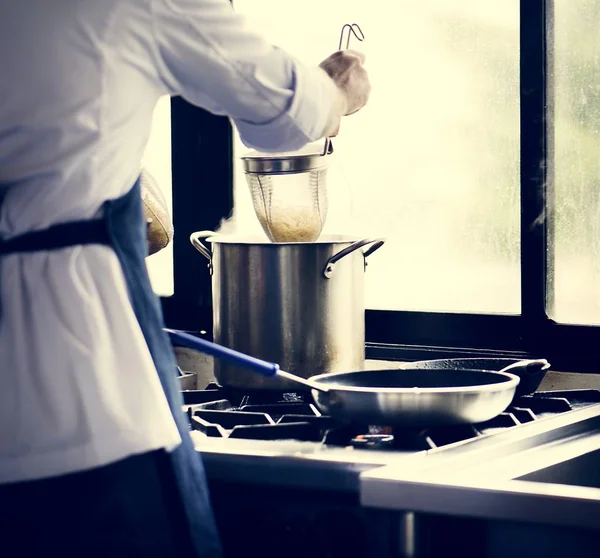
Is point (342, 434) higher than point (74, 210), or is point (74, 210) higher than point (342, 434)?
point (74, 210)

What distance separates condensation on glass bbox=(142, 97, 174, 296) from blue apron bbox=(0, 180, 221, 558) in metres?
1.03

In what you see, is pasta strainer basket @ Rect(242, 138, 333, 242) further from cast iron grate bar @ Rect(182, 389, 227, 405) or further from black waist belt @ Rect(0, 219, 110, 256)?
black waist belt @ Rect(0, 219, 110, 256)

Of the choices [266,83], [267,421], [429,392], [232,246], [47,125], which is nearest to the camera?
[47,125]

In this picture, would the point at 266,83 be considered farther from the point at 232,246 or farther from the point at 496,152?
the point at 496,152

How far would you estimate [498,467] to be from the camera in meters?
1.20

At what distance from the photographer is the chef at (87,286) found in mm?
1030

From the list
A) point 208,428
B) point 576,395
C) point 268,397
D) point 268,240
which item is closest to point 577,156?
point 576,395

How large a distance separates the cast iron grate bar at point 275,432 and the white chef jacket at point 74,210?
0.26 metres

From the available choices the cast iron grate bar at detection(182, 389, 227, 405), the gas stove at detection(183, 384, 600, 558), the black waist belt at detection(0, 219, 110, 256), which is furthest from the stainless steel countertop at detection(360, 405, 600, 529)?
the cast iron grate bar at detection(182, 389, 227, 405)

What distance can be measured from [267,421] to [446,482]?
1.21ft

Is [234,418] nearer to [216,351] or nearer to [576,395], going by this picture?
[216,351]

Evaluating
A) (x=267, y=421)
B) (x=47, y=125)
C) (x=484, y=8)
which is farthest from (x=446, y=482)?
(x=484, y=8)

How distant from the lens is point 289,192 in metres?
1.68

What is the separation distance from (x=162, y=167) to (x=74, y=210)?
1.11m
